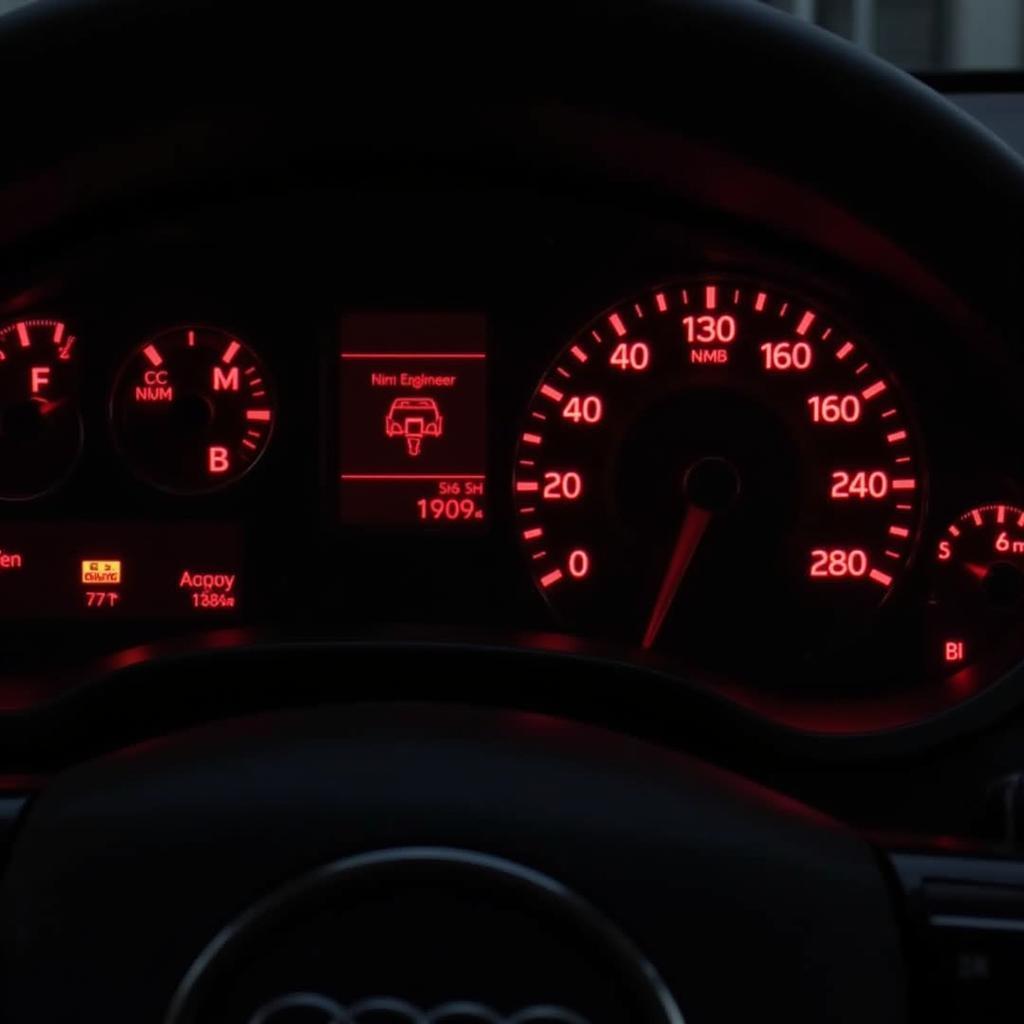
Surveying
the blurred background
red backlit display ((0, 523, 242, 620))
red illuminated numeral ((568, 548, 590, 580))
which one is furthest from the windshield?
red backlit display ((0, 523, 242, 620))

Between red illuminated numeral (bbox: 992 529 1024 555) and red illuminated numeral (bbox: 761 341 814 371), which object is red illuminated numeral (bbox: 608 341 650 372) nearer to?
red illuminated numeral (bbox: 761 341 814 371)

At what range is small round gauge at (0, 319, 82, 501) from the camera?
2.46 meters

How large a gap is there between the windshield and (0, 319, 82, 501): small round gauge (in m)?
0.99

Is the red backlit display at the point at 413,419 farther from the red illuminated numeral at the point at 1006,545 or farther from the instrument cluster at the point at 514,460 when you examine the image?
the red illuminated numeral at the point at 1006,545

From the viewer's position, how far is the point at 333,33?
1.97 meters

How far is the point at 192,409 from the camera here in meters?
2.51

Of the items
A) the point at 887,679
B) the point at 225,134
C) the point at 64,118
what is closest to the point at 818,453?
the point at 887,679

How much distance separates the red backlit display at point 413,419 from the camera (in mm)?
2490

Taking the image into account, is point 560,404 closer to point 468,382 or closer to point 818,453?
point 468,382

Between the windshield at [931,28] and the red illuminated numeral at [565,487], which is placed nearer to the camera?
the windshield at [931,28]

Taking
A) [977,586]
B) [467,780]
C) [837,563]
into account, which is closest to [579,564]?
[837,563]

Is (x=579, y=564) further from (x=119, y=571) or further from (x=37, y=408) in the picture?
(x=37, y=408)

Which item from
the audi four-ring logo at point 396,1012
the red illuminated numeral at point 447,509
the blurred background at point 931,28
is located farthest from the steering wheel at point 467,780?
the red illuminated numeral at point 447,509

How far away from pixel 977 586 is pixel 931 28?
0.65m
